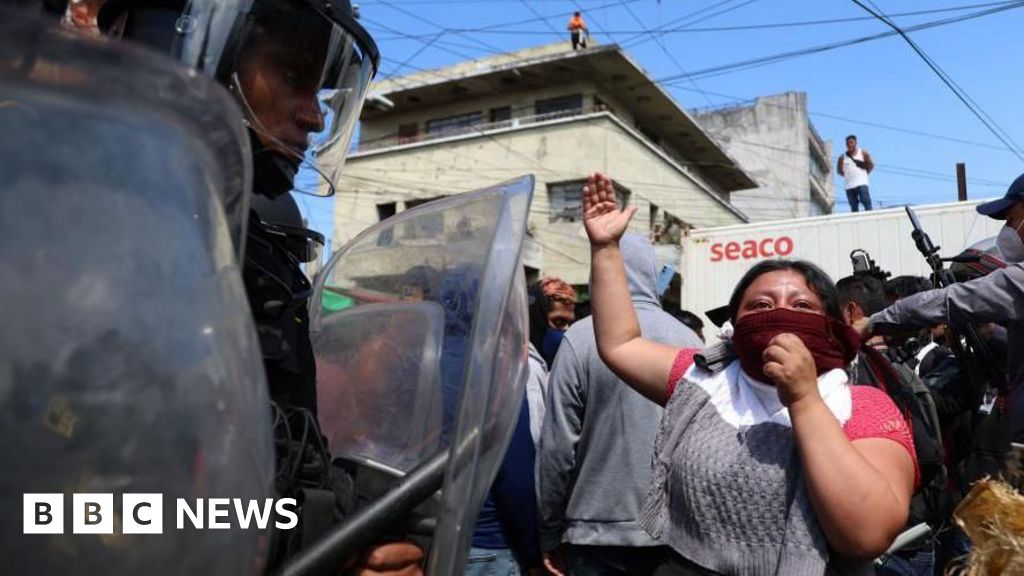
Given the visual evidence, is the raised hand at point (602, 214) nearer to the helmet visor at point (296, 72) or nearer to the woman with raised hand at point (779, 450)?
the woman with raised hand at point (779, 450)

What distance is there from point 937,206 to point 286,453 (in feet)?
29.1

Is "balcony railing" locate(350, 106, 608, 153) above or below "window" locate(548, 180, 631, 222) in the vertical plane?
above

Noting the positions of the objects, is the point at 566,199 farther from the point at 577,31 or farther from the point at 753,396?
the point at 753,396

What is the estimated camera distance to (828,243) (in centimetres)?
916

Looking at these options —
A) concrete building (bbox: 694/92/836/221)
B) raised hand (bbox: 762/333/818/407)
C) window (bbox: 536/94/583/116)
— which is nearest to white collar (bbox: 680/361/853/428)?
raised hand (bbox: 762/333/818/407)

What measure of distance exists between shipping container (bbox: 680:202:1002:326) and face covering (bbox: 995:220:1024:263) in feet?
16.6

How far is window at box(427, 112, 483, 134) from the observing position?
29359mm

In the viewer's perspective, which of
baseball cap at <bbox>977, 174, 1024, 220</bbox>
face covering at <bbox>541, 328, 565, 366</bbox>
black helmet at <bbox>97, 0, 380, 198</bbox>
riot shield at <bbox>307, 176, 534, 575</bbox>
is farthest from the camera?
face covering at <bbox>541, 328, 565, 366</bbox>

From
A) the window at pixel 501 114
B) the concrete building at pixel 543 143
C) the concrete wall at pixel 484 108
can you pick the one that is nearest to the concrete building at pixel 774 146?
the concrete building at pixel 543 143

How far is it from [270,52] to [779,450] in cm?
142

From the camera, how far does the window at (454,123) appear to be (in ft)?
96.3

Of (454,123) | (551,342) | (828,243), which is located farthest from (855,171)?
(454,123)

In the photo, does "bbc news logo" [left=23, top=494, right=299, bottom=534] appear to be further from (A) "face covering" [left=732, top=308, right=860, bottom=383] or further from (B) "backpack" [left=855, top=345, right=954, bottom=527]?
(B) "backpack" [left=855, top=345, right=954, bottom=527]

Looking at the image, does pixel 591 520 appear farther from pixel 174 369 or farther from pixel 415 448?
pixel 174 369
